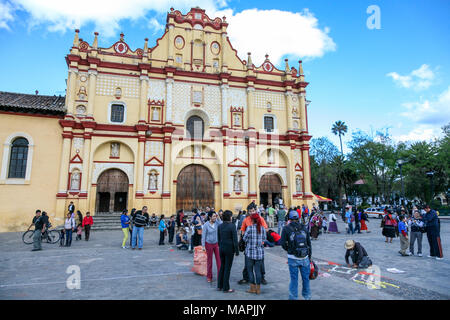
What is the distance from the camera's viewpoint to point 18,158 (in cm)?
1842

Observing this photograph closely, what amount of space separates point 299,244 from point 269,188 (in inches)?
767

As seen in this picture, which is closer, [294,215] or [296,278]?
[296,278]

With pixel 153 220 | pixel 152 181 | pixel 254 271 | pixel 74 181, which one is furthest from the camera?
pixel 152 181

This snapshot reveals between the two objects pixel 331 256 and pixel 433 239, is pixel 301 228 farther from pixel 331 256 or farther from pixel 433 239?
pixel 433 239

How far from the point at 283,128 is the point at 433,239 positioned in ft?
55.0

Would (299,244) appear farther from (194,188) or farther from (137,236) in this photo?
(194,188)

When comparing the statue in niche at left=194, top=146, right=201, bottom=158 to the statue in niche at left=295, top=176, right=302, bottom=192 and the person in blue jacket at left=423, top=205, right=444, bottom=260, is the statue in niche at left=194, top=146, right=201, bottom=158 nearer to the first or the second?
the statue in niche at left=295, top=176, right=302, bottom=192

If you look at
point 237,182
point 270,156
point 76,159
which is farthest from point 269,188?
point 76,159

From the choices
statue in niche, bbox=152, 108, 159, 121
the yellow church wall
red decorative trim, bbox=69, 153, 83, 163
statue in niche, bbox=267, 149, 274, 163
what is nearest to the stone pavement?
the yellow church wall

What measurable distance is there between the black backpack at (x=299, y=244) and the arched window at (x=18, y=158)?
20401 millimetres

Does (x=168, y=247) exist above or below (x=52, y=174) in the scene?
below

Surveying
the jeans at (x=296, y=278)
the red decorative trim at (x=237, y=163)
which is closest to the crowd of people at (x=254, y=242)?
the jeans at (x=296, y=278)
